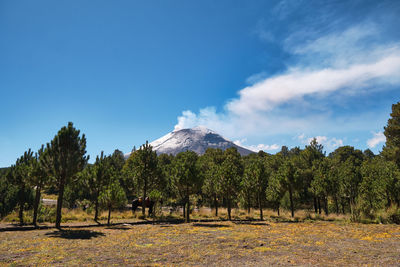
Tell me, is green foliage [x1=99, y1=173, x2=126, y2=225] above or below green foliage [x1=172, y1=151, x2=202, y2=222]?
below

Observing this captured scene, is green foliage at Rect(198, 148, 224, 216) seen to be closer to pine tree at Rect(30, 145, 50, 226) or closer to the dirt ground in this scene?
the dirt ground

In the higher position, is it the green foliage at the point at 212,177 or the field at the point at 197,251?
the green foliage at the point at 212,177

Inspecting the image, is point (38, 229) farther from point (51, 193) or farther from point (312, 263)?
point (51, 193)

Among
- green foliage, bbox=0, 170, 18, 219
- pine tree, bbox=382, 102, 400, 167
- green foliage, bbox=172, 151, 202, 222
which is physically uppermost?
pine tree, bbox=382, 102, 400, 167

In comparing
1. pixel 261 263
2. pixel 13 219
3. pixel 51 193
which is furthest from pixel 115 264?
pixel 51 193

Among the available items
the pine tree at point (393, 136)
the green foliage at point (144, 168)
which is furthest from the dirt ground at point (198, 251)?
the pine tree at point (393, 136)

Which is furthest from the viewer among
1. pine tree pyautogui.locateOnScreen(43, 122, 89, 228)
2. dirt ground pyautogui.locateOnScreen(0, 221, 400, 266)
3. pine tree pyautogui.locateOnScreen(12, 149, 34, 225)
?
pine tree pyautogui.locateOnScreen(12, 149, 34, 225)

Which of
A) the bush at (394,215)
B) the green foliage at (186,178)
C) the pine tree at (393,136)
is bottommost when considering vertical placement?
the bush at (394,215)

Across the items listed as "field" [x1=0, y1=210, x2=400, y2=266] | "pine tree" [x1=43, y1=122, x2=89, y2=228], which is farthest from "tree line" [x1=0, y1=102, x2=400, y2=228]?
"field" [x1=0, y1=210, x2=400, y2=266]

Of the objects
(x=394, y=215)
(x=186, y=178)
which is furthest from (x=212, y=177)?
(x=394, y=215)

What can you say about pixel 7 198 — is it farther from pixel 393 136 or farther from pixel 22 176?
pixel 393 136

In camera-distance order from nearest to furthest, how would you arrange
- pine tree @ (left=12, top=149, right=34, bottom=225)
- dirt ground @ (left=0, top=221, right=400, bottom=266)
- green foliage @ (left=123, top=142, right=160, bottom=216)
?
1. dirt ground @ (left=0, top=221, right=400, bottom=266)
2. pine tree @ (left=12, top=149, right=34, bottom=225)
3. green foliage @ (left=123, top=142, right=160, bottom=216)

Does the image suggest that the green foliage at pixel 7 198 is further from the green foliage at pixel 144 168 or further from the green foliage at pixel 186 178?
the green foliage at pixel 186 178

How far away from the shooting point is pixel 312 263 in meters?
10.3
